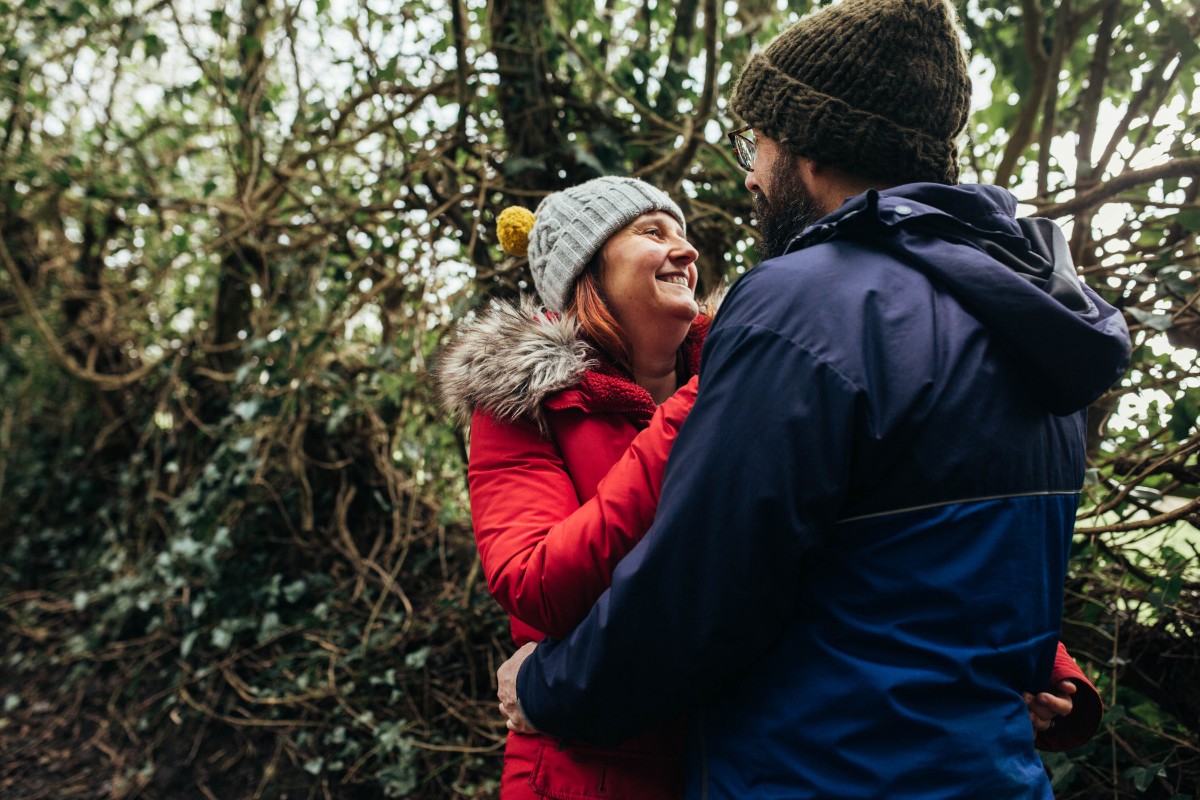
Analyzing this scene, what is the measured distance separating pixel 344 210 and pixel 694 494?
2.92 meters

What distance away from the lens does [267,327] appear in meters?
3.69

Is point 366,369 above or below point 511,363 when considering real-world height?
below

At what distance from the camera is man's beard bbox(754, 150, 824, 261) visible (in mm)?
1269

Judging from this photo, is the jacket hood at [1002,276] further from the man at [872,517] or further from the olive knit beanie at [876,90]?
the olive knit beanie at [876,90]

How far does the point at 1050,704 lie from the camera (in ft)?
4.01

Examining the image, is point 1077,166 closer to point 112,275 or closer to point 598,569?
point 598,569

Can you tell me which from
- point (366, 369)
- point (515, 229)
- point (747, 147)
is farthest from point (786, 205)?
point (366, 369)

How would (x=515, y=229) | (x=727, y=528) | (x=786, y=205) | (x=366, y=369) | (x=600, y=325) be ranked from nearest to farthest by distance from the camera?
(x=727, y=528) < (x=786, y=205) < (x=600, y=325) < (x=515, y=229) < (x=366, y=369)

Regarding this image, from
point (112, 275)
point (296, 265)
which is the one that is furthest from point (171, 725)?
point (112, 275)

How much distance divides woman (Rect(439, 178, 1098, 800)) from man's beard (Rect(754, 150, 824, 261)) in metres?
0.29

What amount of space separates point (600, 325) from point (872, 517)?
752 millimetres

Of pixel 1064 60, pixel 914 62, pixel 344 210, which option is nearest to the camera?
pixel 914 62

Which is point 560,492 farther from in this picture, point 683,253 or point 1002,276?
point 1002,276

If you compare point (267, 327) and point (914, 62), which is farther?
point (267, 327)
